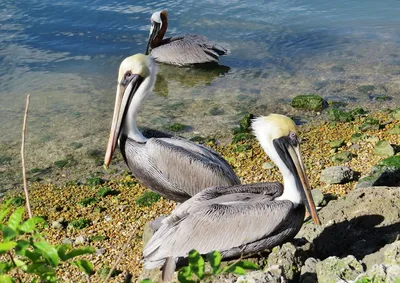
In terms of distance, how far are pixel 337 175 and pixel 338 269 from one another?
2653mm

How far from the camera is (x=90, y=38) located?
11922 millimetres

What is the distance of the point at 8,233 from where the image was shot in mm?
1798

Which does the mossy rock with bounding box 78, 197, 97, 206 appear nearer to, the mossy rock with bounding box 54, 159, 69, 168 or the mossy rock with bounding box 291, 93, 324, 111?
the mossy rock with bounding box 54, 159, 69, 168

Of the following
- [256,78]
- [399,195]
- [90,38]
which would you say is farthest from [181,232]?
[90,38]

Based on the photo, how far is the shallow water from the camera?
28.4 feet

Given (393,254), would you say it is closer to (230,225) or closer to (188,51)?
(230,225)

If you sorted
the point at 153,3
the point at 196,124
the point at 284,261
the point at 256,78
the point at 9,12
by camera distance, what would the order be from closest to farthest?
the point at 284,261
the point at 196,124
the point at 256,78
the point at 9,12
the point at 153,3

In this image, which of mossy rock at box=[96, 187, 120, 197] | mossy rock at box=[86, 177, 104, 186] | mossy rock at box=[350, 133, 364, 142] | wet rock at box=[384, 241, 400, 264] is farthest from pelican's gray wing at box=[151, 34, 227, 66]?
wet rock at box=[384, 241, 400, 264]

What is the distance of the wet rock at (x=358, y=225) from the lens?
437 centimetres

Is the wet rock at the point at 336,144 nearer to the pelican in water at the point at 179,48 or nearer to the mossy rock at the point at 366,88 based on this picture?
the mossy rock at the point at 366,88

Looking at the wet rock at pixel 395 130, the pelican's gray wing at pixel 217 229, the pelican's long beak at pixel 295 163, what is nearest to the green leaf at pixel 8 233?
the pelican's gray wing at pixel 217 229

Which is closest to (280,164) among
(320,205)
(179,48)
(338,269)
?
(338,269)

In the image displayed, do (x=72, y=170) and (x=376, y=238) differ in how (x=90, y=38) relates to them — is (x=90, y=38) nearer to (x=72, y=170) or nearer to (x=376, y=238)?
(x=72, y=170)

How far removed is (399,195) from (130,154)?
228 cm
